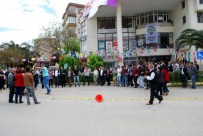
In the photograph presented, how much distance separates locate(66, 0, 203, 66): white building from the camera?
129 ft

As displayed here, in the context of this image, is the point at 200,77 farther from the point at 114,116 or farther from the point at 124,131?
the point at 124,131

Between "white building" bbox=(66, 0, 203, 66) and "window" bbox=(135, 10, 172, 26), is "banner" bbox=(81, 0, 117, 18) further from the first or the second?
"window" bbox=(135, 10, 172, 26)

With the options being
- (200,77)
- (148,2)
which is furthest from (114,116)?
(148,2)

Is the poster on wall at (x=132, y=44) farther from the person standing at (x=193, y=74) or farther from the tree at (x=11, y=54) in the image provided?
the tree at (x=11, y=54)

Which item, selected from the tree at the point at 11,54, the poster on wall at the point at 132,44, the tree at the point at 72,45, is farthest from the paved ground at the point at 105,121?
the tree at the point at 11,54

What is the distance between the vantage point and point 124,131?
299 inches

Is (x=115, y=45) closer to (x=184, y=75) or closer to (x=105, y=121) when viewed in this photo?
(x=184, y=75)

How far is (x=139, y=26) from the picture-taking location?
145 ft

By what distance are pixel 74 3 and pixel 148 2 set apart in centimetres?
4055

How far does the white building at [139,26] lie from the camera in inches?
1543

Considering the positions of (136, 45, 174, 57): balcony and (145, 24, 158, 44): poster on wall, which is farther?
(145, 24, 158, 44): poster on wall

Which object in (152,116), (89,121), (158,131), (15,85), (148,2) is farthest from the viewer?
(148,2)

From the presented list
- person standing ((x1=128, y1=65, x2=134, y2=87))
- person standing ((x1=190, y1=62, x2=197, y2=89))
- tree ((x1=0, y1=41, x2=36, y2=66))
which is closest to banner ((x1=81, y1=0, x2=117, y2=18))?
person standing ((x1=128, y1=65, x2=134, y2=87))

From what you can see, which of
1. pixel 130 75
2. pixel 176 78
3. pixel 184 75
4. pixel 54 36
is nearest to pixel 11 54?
pixel 54 36
